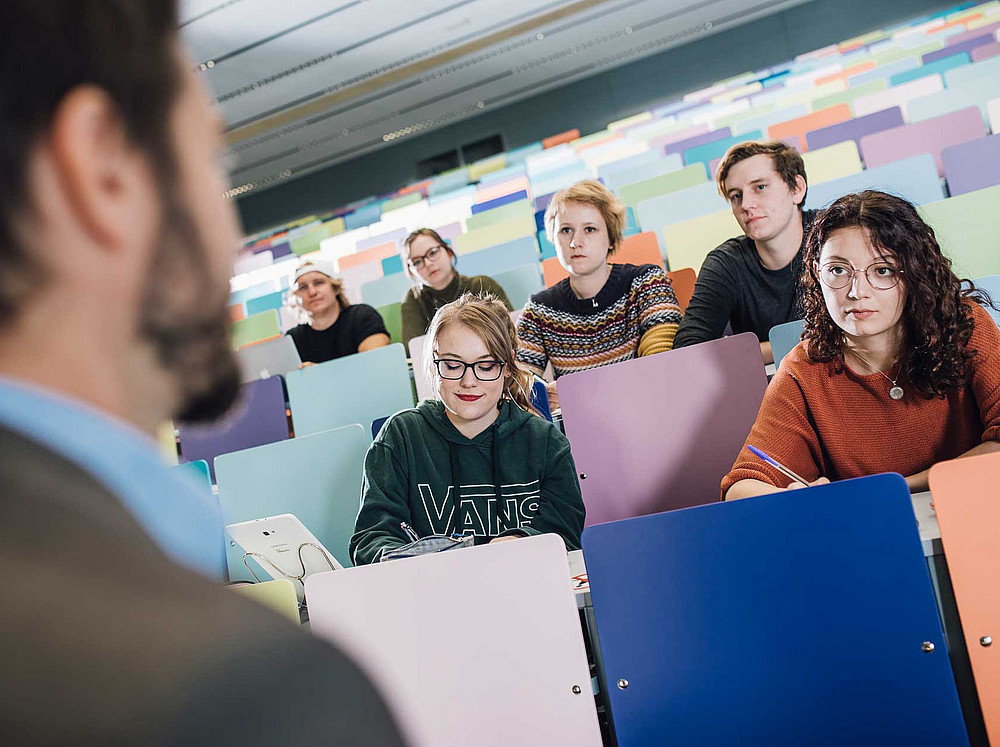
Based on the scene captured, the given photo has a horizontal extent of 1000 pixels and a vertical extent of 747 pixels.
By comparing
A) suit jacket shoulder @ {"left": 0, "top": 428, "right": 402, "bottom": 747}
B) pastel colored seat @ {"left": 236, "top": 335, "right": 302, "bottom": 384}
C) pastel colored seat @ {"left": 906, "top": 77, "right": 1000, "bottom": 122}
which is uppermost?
pastel colored seat @ {"left": 906, "top": 77, "right": 1000, "bottom": 122}

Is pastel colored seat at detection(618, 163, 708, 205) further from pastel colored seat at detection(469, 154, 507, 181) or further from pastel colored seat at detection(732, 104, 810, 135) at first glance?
pastel colored seat at detection(469, 154, 507, 181)

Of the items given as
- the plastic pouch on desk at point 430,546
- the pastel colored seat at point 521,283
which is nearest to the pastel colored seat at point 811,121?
the pastel colored seat at point 521,283

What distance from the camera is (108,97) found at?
0.99 feet

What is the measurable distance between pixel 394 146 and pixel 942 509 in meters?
9.28

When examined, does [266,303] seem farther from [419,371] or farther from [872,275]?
[872,275]

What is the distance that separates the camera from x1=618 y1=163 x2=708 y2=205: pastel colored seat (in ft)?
14.8

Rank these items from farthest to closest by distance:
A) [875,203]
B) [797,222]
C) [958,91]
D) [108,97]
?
[958,91] → [797,222] → [875,203] → [108,97]


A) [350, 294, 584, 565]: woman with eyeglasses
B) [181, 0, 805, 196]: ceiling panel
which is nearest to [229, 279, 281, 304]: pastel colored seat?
[181, 0, 805, 196]: ceiling panel

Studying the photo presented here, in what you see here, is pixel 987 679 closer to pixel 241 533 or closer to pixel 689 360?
pixel 689 360

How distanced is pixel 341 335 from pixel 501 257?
103 centimetres

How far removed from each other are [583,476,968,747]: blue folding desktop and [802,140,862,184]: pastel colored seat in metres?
3.02

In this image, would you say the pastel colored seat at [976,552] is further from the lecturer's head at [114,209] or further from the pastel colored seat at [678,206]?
the pastel colored seat at [678,206]

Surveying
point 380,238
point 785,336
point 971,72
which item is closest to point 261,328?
point 380,238

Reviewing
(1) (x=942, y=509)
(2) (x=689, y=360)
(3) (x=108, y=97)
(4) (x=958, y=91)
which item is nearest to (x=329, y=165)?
(4) (x=958, y=91)
